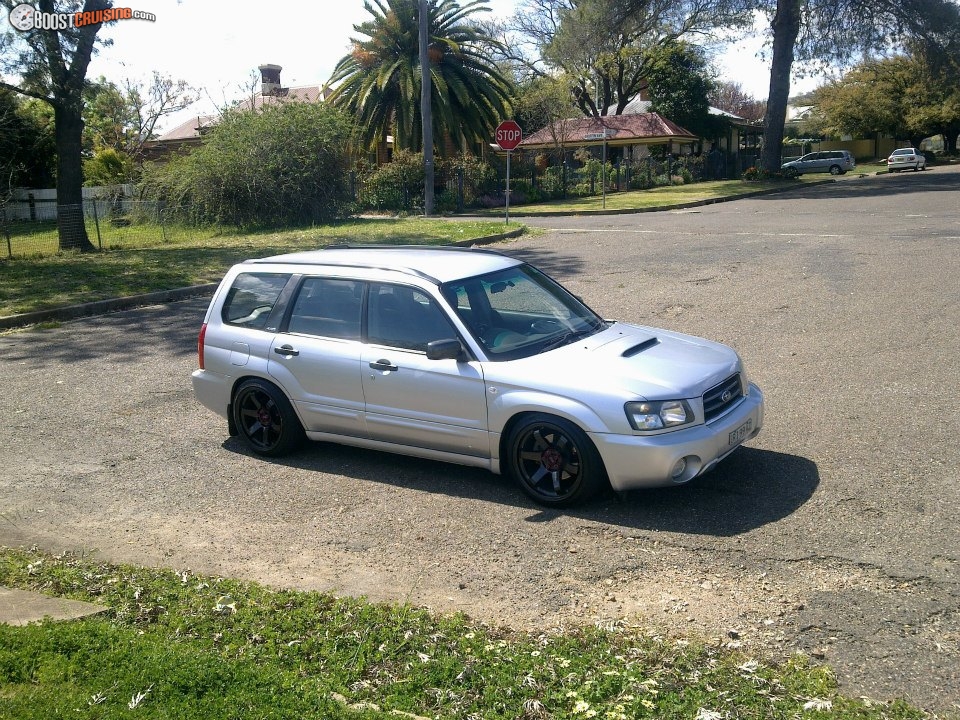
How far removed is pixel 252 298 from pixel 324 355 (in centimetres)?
105

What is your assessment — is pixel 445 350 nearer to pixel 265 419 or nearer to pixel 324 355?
pixel 324 355

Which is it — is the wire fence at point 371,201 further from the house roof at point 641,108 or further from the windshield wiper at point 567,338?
the windshield wiper at point 567,338

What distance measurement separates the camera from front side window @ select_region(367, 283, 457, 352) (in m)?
6.55

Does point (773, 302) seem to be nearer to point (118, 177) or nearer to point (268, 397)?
point (268, 397)

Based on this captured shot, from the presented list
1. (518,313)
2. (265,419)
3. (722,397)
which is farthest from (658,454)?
(265,419)

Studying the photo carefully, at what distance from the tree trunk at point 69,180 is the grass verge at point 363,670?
63.3 ft

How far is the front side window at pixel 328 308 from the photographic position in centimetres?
691

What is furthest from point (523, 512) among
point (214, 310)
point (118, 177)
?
point (118, 177)

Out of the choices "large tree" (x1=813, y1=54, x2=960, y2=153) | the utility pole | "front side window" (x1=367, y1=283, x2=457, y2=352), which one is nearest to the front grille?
"front side window" (x1=367, y1=283, x2=457, y2=352)

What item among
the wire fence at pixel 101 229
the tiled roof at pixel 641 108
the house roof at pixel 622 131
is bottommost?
the wire fence at pixel 101 229

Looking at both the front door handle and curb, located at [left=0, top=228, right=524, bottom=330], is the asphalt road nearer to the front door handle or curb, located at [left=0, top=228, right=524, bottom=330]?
the front door handle

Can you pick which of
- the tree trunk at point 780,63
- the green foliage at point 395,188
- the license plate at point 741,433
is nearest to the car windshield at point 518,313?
the license plate at point 741,433

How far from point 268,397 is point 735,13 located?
151 feet

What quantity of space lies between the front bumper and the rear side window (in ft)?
9.77
